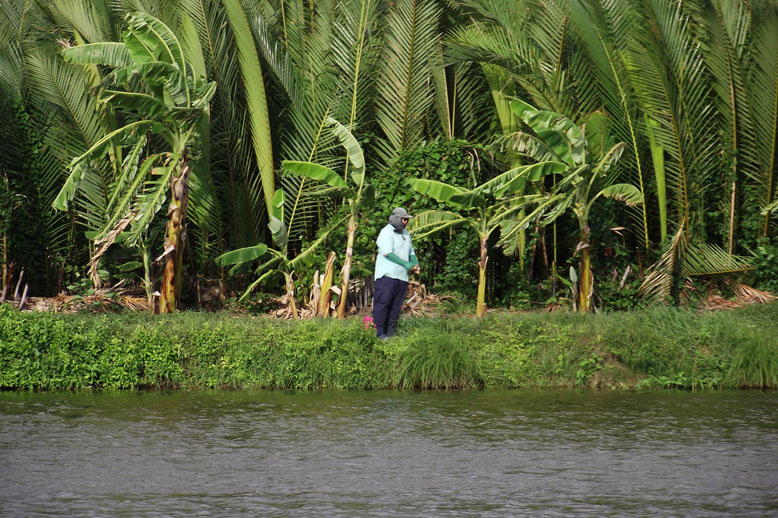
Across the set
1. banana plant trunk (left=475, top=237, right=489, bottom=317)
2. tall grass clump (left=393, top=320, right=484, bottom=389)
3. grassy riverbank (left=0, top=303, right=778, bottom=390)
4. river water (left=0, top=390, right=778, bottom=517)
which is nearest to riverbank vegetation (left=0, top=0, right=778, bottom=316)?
banana plant trunk (left=475, top=237, right=489, bottom=317)

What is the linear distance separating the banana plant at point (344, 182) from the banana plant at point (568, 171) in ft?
5.88

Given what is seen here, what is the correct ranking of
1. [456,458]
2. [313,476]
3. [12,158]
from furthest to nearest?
[12,158], [456,458], [313,476]

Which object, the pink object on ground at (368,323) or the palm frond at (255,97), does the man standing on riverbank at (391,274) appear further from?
the palm frond at (255,97)

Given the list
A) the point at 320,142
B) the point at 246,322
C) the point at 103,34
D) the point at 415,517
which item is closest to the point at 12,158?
the point at 103,34

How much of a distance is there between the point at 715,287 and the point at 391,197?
4.57 meters

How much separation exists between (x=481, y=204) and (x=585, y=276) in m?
1.64

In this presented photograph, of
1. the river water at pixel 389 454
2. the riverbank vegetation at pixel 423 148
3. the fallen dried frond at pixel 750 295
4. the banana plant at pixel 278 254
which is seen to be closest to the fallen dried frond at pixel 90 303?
the riverbank vegetation at pixel 423 148

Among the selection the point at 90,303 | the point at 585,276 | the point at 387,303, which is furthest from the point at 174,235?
the point at 585,276

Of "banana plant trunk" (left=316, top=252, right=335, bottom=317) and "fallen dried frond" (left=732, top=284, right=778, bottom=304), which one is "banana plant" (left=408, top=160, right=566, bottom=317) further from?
"fallen dried frond" (left=732, top=284, right=778, bottom=304)

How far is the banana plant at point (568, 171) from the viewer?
38.6 ft

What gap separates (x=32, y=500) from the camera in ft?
18.3

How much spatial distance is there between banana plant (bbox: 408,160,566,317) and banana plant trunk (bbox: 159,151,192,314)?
9.01 ft

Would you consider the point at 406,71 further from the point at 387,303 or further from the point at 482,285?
the point at 387,303

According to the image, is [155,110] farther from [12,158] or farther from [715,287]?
[715,287]
